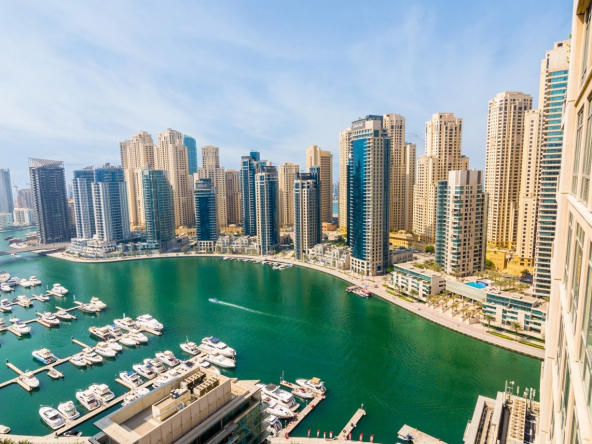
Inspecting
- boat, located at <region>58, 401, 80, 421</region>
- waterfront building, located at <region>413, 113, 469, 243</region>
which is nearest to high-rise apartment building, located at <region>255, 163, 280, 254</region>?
waterfront building, located at <region>413, 113, 469, 243</region>

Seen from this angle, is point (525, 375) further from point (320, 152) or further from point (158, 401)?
point (320, 152)

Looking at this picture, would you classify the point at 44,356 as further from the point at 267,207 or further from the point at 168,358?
the point at 267,207

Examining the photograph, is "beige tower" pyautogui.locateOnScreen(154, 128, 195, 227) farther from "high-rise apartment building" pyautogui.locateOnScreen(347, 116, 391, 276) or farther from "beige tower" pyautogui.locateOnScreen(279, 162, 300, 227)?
"high-rise apartment building" pyautogui.locateOnScreen(347, 116, 391, 276)

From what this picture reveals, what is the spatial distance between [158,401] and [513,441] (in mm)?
10504

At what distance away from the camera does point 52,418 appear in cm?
1558

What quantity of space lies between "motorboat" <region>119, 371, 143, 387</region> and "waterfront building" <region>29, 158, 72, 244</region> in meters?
56.8

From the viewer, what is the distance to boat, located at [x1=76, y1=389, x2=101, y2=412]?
16719 millimetres

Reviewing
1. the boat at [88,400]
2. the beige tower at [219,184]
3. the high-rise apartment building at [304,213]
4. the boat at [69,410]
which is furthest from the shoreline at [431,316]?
the beige tower at [219,184]

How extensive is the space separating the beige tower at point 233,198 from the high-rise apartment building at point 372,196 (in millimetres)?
39120

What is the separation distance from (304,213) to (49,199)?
48453 millimetres

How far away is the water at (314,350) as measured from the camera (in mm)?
15938

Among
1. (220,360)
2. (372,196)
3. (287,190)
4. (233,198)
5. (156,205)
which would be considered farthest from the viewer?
(233,198)

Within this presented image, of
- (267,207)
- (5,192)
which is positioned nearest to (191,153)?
(5,192)

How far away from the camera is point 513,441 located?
34.4 feet
